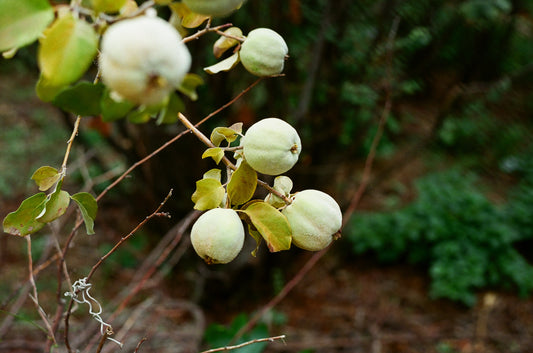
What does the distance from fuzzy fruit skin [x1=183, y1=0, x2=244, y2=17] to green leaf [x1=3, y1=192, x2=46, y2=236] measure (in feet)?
0.71

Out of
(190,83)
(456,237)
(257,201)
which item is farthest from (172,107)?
(456,237)

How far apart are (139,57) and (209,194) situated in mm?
174

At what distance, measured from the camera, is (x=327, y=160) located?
69.8 inches

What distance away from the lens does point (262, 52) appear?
424 mm

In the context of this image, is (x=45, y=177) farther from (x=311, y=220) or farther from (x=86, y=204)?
(x=311, y=220)

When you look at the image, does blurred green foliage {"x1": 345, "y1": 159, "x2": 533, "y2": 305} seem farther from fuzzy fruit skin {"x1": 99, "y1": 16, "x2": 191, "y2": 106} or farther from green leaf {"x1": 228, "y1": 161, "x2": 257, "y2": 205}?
fuzzy fruit skin {"x1": 99, "y1": 16, "x2": 191, "y2": 106}

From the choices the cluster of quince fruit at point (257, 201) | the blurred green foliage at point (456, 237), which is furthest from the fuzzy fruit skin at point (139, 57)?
the blurred green foliage at point (456, 237)

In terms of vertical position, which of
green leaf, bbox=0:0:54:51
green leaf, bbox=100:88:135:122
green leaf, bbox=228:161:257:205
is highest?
green leaf, bbox=0:0:54:51

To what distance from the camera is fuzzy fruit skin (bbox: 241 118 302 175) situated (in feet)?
1.21

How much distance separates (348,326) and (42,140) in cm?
186

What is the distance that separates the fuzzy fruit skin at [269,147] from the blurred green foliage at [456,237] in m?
1.47

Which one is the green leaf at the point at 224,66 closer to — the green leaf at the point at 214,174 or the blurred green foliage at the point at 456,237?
the green leaf at the point at 214,174

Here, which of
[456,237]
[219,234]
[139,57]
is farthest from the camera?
[456,237]

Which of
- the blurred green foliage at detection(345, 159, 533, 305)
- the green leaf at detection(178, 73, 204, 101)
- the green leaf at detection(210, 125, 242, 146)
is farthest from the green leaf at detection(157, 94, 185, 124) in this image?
the blurred green foliage at detection(345, 159, 533, 305)
